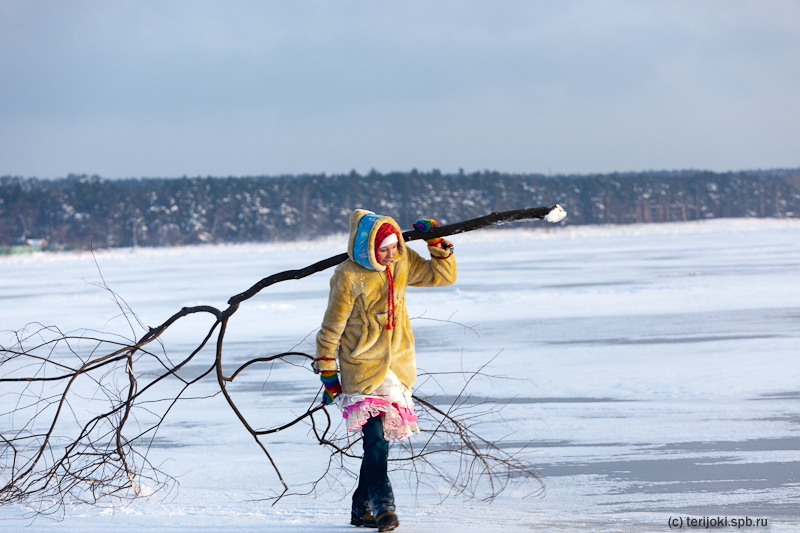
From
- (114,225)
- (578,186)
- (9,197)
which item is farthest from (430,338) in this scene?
(578,186)

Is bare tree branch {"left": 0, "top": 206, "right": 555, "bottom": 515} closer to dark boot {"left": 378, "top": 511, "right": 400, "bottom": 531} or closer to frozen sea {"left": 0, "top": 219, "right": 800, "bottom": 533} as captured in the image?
frozen sea {"left": 0, "top": 219, "right": 800, "bottom": 533}

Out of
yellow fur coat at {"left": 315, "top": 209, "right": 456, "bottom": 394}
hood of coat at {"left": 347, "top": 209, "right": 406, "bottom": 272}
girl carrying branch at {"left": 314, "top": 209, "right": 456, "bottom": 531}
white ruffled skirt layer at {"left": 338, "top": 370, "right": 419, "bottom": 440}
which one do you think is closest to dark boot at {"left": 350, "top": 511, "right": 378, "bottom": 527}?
girl carrying branch at {"left": 314, "top": 209, "right": 456, "bottom": 531}

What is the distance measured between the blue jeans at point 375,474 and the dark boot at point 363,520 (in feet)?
0.06

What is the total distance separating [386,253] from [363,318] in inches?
11.5

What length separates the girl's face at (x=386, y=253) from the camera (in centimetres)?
356

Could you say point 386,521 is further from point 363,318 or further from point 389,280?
point 389,280

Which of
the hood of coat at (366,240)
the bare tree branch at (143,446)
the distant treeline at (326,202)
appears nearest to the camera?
the hood of coat at (366,240)

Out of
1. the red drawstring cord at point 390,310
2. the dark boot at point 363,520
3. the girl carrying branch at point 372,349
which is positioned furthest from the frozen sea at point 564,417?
the red drawstring cord at point 390,310

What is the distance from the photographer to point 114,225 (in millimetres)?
Answer: 87250

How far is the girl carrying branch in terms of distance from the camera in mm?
3594

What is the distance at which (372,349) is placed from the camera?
3639mm

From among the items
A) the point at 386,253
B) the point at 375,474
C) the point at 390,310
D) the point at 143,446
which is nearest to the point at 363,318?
the point at 390,310

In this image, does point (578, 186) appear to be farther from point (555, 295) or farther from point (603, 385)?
point (603, 385)

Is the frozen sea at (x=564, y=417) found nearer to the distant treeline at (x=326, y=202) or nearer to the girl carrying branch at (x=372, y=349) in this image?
the girl carrying branch at (x=372, y=349)
